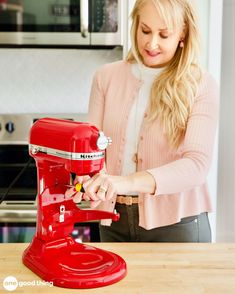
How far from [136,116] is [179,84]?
16 cm

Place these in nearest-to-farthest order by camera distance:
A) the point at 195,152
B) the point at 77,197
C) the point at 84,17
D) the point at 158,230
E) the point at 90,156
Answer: the point at 90,156 < the point at 77,197 < the point at 195,152 < the point at 158,230 < the point at 84,17

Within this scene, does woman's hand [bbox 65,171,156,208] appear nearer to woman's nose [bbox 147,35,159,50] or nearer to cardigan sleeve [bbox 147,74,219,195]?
cardigan sleeve [bbox 147,74,219,195]

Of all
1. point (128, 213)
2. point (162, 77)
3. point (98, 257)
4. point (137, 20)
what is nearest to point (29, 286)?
point (98, 257)

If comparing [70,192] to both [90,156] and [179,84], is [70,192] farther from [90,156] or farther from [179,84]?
[179,84]

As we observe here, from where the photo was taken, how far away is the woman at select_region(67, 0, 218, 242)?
1.45 metres

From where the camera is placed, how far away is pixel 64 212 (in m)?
1.23

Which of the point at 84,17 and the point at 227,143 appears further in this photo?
the point at 227,143

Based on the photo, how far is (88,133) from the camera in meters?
1.10

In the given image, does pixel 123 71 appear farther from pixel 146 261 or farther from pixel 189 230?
pixel 146 261

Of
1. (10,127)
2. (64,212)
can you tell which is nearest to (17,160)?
(10,127)

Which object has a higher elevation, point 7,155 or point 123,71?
point 123,71

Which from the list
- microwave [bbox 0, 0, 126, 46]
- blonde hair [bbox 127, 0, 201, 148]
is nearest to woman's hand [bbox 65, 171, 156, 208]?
blonde hair [bbox 127, 0, 201, 148]

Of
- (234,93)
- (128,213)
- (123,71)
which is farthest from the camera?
(234,93)

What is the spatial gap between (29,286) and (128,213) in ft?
1.58
